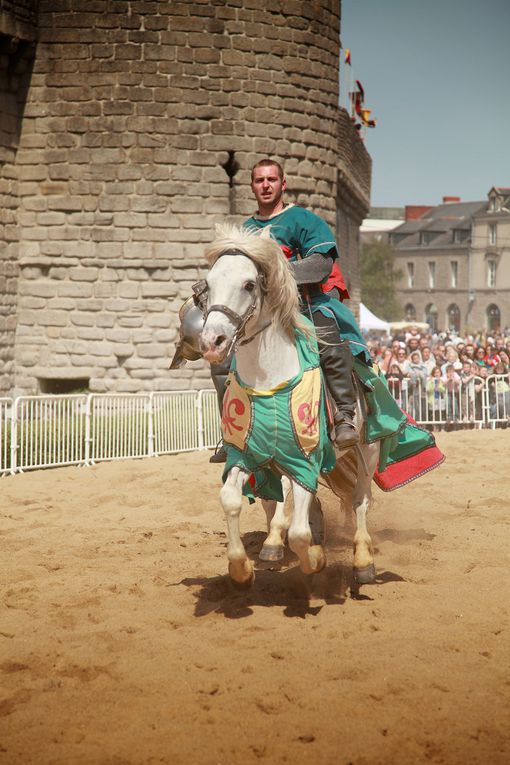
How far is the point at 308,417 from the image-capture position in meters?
5.35

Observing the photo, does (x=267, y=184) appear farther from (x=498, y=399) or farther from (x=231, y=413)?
(x=498, y=399)

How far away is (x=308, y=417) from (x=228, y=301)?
927mm

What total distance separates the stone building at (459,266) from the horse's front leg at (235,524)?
70579 mm

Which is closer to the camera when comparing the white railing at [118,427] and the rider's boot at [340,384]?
the rider's boot at [340,384]

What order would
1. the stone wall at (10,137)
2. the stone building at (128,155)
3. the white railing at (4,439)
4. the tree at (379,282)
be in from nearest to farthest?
the white railing at (4,439), the stone wall at (10,137), the stone building at (128,155), the tree at (379,282)

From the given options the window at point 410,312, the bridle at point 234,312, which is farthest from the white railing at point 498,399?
the window at point 410,312

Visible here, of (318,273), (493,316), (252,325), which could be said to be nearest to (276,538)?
(252,325)

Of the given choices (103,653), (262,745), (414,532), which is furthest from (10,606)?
(414,532)

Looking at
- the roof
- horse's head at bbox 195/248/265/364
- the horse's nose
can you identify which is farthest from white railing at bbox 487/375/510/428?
the roof

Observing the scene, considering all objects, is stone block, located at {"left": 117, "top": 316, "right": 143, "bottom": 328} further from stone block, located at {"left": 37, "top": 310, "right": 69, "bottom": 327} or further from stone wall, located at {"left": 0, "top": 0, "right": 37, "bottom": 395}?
stone wall, located at {"left": 0, "top": 0, "right": 37, "bottom": 395}

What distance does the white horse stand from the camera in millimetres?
4875

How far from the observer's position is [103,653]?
477cm

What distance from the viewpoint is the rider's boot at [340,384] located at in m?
5.70

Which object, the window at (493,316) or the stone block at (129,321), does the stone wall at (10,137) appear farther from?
the window at (493,316)
